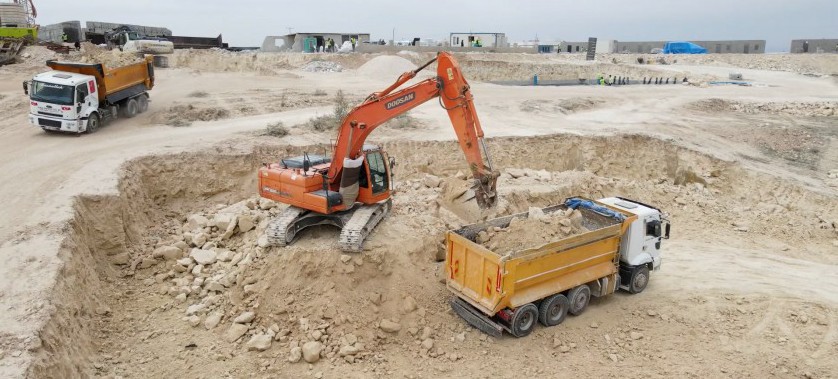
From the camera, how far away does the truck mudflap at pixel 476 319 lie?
10.1 metres

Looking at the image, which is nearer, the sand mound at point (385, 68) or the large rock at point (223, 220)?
the large rock at point (223, 220)

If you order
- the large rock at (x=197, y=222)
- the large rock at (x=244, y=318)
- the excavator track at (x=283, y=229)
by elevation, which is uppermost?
the excavator track at (x=283, y=229)

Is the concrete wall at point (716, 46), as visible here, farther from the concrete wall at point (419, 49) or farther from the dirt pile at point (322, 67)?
the dirt pile at point (322, 67)

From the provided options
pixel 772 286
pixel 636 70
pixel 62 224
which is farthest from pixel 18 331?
pixel 636 70

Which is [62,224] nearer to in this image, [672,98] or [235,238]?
[235,238]

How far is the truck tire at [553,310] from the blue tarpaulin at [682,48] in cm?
6108

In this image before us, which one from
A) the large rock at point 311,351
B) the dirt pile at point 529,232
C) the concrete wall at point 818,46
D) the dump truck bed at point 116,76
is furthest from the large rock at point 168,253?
the concrete wall at point 818,46

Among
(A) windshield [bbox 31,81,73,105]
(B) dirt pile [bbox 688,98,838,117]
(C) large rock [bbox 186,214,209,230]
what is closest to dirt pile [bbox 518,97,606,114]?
(B) dirt pile [bbox 688,98,838,117]

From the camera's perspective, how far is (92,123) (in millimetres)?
19844

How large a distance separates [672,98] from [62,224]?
1191 inches

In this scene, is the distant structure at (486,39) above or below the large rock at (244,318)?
above

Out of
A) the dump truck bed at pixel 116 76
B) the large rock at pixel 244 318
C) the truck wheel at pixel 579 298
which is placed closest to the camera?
the large rock at pixel 244 318

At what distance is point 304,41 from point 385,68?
20.9 m

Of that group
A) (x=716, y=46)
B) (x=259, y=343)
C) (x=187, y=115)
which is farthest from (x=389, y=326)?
(x=716, y=46)
